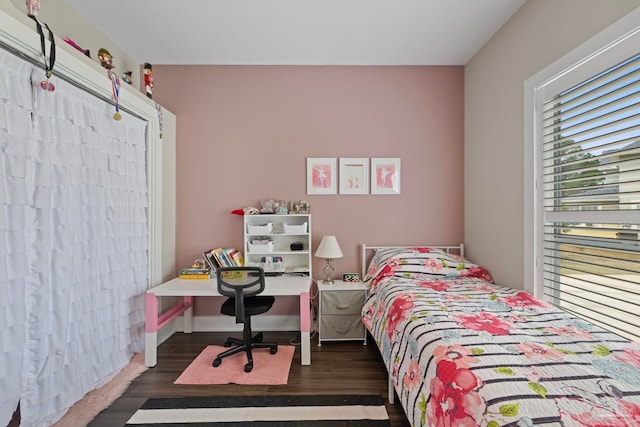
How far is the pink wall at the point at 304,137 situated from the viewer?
3.09 m

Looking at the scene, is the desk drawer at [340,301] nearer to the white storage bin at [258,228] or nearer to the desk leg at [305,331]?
the desk leg at [305,331]

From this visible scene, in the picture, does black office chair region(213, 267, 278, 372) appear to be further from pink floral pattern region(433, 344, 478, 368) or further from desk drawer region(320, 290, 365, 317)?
pink floral pattern region(433, 344, 478, 368)

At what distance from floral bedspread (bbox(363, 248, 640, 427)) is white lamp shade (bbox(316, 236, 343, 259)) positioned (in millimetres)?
699

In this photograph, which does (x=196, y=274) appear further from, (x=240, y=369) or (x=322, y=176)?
(x=322, y=176)

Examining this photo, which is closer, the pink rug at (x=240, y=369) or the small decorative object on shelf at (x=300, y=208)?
the pink rug at (x=240, y=369)

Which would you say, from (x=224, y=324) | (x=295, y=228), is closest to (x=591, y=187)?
(x=295, y=228)

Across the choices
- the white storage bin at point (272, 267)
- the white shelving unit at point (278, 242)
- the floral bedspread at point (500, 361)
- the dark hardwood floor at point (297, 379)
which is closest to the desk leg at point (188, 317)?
the dark hardwood floor at point (297, 379)

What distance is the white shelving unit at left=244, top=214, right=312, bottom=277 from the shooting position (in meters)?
2.90

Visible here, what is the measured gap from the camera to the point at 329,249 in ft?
9.28

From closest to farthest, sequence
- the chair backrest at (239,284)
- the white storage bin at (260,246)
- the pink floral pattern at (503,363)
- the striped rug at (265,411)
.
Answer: the pink floral pattern at (503,363) < the striped rug at (265,411) < the chair backrest at (239,284) < the white storage bin at (260,246)

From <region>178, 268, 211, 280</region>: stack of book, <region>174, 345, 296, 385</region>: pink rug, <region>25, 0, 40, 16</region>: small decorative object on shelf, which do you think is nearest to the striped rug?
<region>174, 345, 296, 385</region>: pink rug

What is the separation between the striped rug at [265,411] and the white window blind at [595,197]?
1.43 m

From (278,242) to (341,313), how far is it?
963mm

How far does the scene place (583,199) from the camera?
5.79 ft
